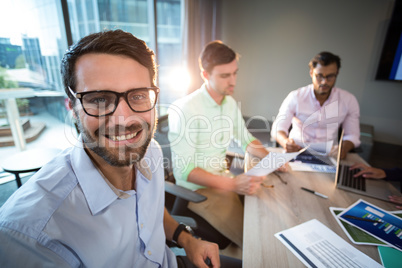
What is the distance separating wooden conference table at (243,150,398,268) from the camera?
0.74 meters

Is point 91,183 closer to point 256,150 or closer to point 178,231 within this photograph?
point 178,231

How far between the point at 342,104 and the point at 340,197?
1.29 meters

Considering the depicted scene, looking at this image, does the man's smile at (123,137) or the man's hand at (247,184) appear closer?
the man's smile at (123,137)

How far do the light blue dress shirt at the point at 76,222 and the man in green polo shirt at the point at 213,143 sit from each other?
0.44m

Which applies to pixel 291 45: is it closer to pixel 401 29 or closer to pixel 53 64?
pixel 401 29

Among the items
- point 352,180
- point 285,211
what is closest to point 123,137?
point 285,211

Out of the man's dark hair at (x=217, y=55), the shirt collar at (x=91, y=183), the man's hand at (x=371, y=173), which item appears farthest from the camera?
the man's dark hair at (x=217, y=55)

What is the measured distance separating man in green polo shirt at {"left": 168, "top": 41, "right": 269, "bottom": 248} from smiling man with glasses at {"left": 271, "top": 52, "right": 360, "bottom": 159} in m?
0.60

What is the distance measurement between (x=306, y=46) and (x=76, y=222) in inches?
153

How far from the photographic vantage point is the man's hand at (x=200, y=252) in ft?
2.88

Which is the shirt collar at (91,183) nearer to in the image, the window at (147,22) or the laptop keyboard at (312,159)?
the laptop keyboard at (312,159)

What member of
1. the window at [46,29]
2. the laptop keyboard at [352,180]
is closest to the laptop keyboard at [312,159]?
the laptop keyboard at [352,180]

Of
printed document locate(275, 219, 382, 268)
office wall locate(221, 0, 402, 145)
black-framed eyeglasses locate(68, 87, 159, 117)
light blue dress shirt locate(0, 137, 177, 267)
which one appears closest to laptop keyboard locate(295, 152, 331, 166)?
printed document locate(275, 219, 382, 268)

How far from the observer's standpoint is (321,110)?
206 cm
